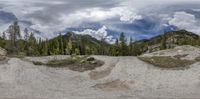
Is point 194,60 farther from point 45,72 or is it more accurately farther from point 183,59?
point 45,72

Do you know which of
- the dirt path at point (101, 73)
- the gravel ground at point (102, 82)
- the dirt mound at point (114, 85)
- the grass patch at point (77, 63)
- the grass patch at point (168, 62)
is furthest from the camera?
the grass patch at point (77, 63)

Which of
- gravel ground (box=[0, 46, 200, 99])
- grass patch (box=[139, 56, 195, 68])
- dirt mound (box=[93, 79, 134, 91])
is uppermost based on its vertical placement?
grass patch (box=[139, 56, 195, 68])

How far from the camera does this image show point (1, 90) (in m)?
52.0

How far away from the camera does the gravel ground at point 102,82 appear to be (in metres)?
50.0

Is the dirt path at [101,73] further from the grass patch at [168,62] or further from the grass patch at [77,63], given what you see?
the grass patch at [168,62]

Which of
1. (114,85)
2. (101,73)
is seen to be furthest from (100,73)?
(114,85)

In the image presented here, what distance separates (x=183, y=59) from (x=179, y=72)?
8.17 meters

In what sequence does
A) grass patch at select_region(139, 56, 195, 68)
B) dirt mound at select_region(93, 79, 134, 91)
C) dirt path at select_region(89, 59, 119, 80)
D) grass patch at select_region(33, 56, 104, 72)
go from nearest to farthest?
dirt mound at select_region(93, 79, 134, 91)
dirt path at select_region(89, 59, 119, 80)
grass patch at select_region(139, 56, 195, 68)
grass patch at select_region(33, 56, 104, 72)

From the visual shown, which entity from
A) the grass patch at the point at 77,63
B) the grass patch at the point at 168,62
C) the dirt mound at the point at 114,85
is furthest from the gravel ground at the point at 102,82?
the grass patch at the point at 168,62

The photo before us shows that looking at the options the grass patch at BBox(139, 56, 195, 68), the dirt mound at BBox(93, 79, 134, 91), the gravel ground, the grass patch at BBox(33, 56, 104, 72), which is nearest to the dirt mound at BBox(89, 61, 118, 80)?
the gravel ground

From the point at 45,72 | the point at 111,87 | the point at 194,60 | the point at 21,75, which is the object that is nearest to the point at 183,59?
the point at 194,60

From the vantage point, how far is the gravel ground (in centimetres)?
4997

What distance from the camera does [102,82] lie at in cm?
5762

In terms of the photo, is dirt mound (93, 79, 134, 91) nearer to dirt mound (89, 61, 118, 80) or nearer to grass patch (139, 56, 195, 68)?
dirt mound (89, 61, 118, 80)
